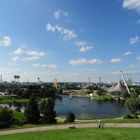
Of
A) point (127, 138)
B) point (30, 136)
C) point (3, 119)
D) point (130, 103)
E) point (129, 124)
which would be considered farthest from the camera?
point (130, 103)

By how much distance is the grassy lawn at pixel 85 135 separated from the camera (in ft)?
115

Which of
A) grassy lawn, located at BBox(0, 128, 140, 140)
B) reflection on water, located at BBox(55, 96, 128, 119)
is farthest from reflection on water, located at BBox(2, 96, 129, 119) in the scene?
grassy lawn, located at BBox(0, 128, 140, 140)

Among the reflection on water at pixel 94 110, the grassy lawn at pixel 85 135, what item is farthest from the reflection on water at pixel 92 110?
the grassy lawn at pixel 85 135

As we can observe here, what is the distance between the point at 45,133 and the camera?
1515 inches

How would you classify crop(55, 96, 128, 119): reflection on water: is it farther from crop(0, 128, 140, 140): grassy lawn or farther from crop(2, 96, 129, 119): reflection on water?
crop(0, 128, 140, 140): grassy lawn

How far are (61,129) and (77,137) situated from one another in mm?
5812

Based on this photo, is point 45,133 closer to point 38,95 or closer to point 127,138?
point 127,138

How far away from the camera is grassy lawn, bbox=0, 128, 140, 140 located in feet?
115

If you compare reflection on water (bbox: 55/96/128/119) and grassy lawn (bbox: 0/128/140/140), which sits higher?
reflection on water (bbox: 55/96/128/119)

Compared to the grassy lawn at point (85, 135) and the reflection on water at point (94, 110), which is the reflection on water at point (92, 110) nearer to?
the reflection on water at point (94, 110)

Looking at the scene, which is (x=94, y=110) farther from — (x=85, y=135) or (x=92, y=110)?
(x=85, y=135)

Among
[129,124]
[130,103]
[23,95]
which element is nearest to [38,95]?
[23,95]

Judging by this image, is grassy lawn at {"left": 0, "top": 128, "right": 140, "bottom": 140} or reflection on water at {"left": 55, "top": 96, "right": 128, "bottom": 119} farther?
reflection on water at {"left": 55, "top": 96, "right": 128, "bottom": 119}

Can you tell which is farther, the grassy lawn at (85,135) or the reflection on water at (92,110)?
the reflection on water at (92,110)
